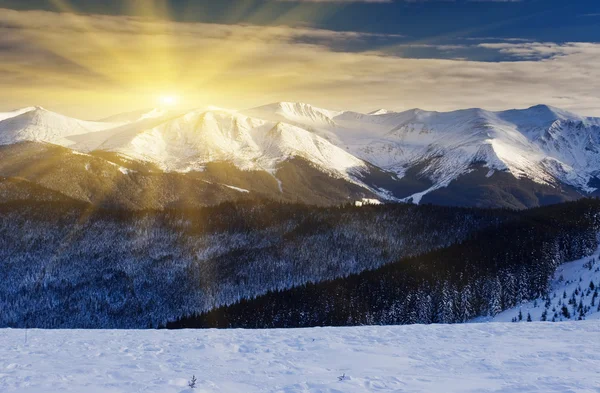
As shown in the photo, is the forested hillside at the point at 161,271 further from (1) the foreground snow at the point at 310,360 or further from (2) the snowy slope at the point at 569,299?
(1) the foreground snow at the point at 310,360

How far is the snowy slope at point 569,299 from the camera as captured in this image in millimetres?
63862

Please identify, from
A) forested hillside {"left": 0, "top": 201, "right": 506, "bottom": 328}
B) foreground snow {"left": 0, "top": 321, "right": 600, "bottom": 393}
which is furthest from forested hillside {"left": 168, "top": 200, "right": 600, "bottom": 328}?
foreground snow {"left": 0, "top": 321, "right": 600, "bottom": 393}

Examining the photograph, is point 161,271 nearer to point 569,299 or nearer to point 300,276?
point 300,276

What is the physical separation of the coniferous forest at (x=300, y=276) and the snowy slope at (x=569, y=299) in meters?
3.26

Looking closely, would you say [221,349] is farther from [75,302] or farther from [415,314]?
[75,302]

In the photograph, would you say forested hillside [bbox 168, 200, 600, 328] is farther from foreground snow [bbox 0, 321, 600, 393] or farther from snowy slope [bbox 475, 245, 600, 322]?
foreground snow [bbox 0, 321, 600, 393]

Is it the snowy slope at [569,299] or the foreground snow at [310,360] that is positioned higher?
the snowy slope at [569,299]

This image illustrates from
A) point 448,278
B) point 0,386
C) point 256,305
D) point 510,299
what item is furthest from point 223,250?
point 0,386

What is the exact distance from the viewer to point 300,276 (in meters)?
181

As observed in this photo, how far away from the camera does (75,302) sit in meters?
171

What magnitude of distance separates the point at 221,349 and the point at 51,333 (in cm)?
1294

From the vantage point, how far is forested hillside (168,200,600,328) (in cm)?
9681

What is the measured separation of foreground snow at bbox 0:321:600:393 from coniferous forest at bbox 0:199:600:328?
217 ft

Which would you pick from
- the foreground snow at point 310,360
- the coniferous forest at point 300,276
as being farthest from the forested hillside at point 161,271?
the foreground snow at point 310,360
